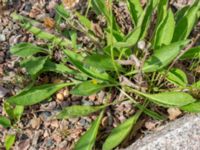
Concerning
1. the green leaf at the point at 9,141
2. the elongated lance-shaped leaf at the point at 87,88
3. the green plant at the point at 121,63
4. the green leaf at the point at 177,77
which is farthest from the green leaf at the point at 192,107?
the green leaf at the point at 9,141

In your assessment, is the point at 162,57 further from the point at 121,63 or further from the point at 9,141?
the point at 9,141

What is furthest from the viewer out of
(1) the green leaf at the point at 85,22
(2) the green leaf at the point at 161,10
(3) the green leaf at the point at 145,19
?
(1) the green leaf at the point at 85,22

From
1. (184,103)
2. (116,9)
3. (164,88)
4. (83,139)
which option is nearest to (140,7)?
(116,9)

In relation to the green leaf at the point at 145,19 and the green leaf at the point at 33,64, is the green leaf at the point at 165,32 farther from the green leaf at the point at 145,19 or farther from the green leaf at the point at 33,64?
the green leaf at the point at 33,64

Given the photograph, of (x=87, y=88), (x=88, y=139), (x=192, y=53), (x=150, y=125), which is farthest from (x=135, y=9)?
(x=88, y=139)

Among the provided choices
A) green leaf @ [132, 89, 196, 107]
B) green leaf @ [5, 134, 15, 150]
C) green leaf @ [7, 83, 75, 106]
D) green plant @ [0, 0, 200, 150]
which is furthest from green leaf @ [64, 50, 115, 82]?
green leaf @ [5, 134, 15, 150]
